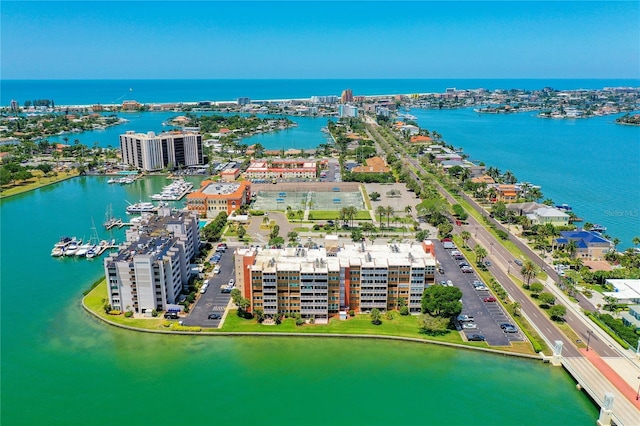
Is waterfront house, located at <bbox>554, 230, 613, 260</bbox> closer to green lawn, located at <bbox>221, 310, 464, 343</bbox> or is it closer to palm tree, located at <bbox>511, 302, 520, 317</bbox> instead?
palm tree, located at <bbox>511, 302, 520, 317</bbox>

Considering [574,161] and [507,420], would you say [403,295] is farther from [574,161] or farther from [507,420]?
[574,161]

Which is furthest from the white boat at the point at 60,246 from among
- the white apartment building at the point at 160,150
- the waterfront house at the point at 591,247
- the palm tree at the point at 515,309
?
the waterfront house at the point at 591,247

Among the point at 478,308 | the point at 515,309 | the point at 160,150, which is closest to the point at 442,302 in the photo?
the point at 478,308

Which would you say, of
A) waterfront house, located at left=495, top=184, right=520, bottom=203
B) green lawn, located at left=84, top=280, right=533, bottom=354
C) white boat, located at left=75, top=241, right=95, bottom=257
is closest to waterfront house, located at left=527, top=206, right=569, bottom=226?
waterfront house, located at left=495, top=184, right=520, bottom=203

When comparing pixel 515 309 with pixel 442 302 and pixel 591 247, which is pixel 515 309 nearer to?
pixel 442 302

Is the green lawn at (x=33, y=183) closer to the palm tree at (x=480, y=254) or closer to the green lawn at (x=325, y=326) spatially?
the green lawn at (x=325, y=326)
